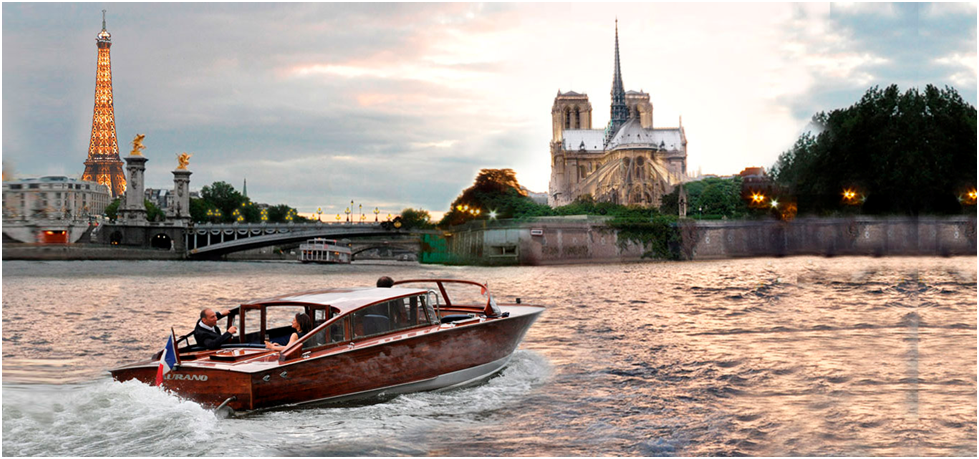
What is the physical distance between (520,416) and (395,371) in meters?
1.62

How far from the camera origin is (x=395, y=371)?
9914 mm

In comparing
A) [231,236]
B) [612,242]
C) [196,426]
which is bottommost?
[196,426]

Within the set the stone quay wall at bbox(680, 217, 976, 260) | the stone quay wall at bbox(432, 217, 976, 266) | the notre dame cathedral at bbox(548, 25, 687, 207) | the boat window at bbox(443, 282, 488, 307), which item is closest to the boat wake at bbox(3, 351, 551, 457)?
the boat window at bbox(443, 282, 488, 307)

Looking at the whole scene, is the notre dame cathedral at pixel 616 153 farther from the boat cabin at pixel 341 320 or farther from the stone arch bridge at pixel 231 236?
the boat cabin at pixel 341 320

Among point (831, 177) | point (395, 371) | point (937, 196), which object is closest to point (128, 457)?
point (395, 371)

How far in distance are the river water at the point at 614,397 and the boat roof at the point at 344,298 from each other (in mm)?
1204

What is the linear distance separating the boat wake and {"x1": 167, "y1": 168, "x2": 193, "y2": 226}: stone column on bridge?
236ft

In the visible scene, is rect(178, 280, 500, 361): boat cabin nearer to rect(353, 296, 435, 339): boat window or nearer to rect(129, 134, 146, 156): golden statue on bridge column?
rect(353, 296, 435, 339): boat window

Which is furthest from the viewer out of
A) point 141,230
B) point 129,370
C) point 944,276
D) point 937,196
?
point 141,230

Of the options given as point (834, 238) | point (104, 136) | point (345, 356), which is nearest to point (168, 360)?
point (345, 356)

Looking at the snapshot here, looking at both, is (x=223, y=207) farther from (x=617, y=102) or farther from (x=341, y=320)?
(x=341, y=320)

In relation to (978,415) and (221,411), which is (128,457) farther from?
(978,415)

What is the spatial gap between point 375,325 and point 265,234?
63618 millimetres

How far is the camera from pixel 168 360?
346 inches
